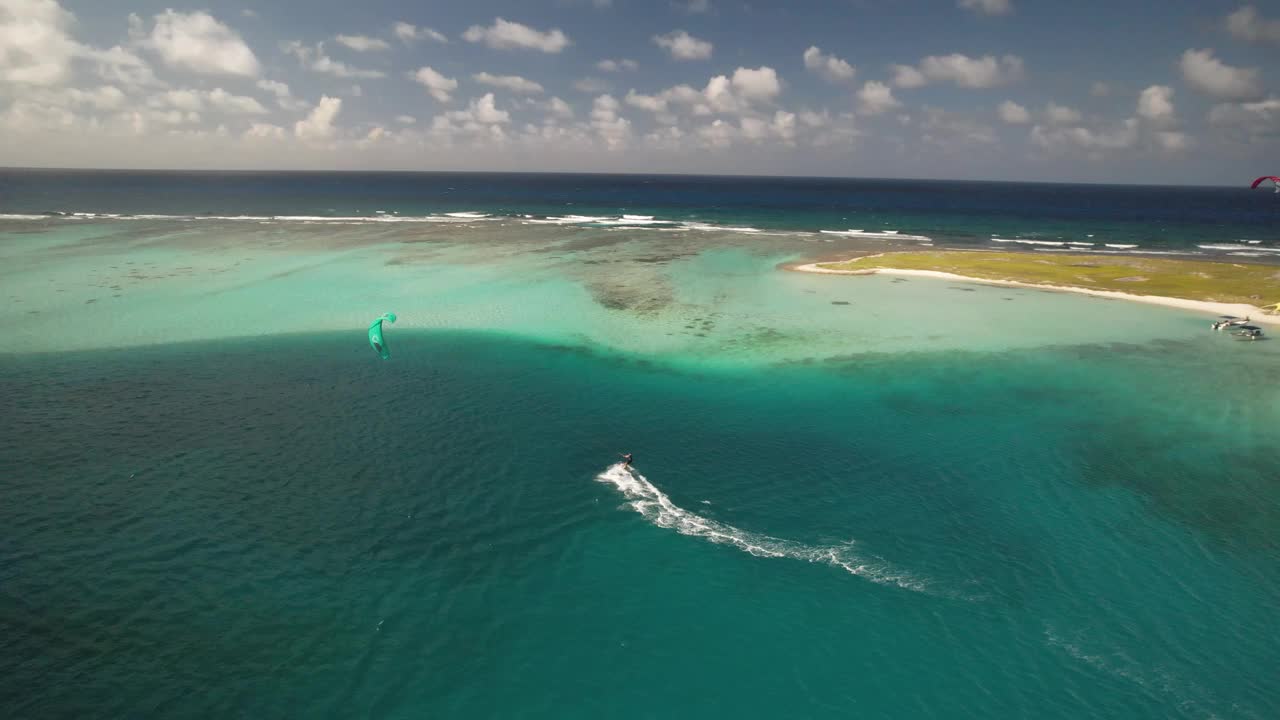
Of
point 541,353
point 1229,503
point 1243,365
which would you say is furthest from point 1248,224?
point 541,353

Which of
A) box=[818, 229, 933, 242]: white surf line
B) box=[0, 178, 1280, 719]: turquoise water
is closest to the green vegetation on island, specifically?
box=[0, 178, 1280, 719]: turquoise water

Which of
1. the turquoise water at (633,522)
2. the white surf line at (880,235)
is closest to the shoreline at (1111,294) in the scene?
the turquoise water at (633,522)

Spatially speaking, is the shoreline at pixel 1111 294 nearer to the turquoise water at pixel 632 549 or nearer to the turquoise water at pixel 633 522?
the turquoise water at pixel 633 522

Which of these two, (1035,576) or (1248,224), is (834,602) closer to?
(1035,576)

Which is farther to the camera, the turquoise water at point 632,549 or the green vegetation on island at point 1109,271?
the green vegetation on island at point 1109,271

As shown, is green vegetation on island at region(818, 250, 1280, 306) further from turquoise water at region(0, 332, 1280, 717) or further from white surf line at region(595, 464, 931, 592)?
white surf line at region(595, 464, 931, 592)

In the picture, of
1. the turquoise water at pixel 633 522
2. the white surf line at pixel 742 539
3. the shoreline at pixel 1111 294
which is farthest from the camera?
the shoreline at pixel 1111 294
